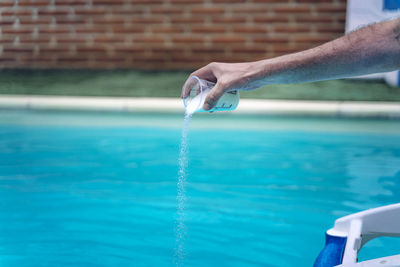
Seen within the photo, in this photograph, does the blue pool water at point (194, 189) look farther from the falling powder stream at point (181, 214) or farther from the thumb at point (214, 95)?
the thumb at point (214, 95)

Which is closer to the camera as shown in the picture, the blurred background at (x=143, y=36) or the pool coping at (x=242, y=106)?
the pool coping at (x=242, y=106)

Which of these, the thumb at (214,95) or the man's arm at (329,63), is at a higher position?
the man's arm at (329,63)

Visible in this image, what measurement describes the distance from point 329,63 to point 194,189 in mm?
1618

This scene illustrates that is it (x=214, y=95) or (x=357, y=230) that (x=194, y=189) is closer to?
(x=357, y=230)

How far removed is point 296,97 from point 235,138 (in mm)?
1667

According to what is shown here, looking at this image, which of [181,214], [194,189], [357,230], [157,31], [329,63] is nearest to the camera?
[329,63]

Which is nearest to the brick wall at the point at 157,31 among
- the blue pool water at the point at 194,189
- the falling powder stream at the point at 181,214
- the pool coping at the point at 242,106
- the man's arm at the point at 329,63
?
the pool coping at the point at 242,106

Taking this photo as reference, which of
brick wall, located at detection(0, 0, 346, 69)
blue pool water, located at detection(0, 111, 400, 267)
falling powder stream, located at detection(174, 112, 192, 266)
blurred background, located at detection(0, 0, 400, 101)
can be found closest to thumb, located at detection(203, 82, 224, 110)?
falling powder stream, located at detection(174, 112, 192, 266)

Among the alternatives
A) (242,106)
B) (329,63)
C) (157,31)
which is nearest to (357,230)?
(329,63)

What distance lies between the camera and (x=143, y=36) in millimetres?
7184

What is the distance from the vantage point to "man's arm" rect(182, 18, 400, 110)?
3.34 feet

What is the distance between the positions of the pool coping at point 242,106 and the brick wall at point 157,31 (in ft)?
7.07

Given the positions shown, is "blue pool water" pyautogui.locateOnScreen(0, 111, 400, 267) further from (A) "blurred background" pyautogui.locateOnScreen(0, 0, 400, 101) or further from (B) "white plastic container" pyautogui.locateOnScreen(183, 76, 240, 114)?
(A) "blurred background" pyautogui.locateOnScreen(0, 0, 400, 101)

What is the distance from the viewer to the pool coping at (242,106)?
462 centimetres
